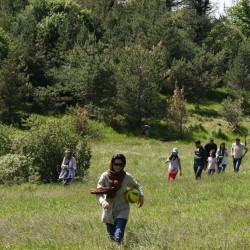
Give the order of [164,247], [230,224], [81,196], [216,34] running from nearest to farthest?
[164,247]
[230,224]
[81,196]
[216,34]

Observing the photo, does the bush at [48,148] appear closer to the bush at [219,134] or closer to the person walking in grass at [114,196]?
the person walking in grass at [114,196]

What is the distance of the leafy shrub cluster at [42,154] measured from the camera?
70.7 feet

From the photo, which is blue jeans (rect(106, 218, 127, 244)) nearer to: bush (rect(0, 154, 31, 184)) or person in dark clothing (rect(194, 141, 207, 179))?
person in dark clothing (rect(194, 141, 207, 179))

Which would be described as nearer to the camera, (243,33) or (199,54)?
(199,54)

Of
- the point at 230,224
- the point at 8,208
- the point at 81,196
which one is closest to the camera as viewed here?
the point at 230,224

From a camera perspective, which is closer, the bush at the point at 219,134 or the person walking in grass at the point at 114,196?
the person walking in grass at the point at 114,196

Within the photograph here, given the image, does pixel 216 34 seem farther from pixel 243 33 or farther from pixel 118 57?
pixel 118 57

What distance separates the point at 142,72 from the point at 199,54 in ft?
45.8

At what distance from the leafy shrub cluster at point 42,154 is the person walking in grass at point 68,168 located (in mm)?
1989

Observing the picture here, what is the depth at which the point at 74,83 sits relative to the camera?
→ 50250 mm

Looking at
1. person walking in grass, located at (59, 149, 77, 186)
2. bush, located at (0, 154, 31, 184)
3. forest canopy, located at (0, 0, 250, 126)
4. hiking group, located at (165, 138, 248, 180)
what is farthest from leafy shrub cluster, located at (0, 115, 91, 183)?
forest canopy, located at (0, 0, 250, 126)

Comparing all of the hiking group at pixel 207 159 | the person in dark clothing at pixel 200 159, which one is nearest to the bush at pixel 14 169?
the hiking group at pixel 207 159

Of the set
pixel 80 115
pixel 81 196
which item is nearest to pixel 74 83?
pixel 80 115

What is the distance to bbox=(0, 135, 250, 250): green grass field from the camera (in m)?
7.89
